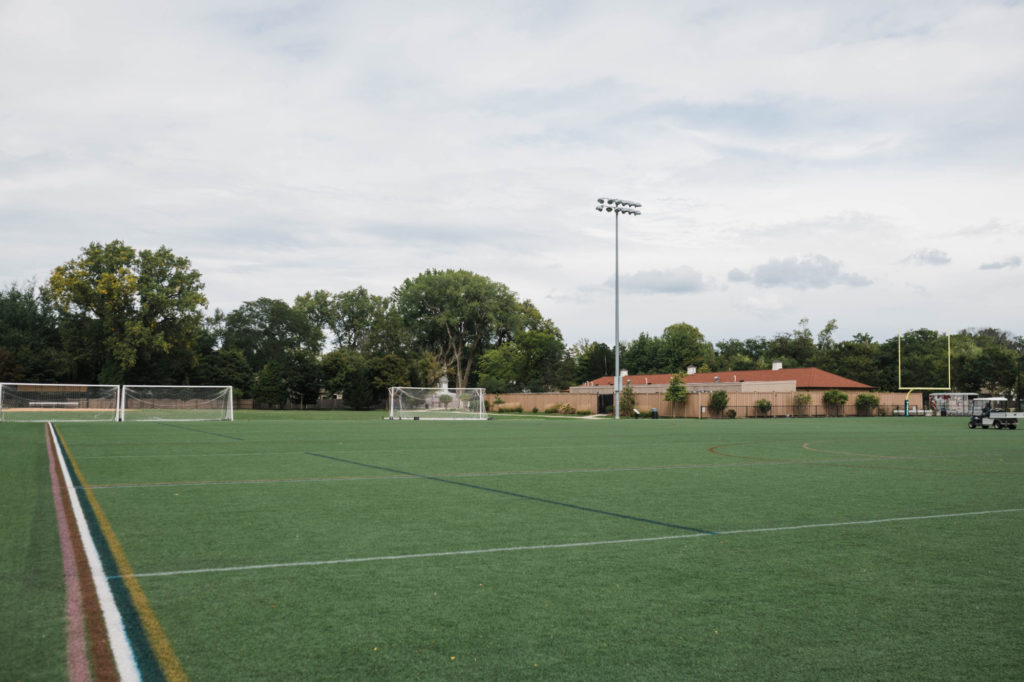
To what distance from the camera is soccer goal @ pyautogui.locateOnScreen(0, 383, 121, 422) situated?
128 ft

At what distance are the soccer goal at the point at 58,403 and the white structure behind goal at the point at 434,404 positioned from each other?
16.3 m

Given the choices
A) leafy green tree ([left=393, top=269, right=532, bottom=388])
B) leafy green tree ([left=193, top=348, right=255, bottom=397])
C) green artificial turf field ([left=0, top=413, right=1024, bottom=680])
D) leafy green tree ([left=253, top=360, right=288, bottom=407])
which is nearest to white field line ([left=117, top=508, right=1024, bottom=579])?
green artificial turf field ([left=0, top=413, right=1024, bottom=680])

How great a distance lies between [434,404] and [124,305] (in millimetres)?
30433

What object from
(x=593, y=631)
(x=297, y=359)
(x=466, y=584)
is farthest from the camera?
(x=297, y=359)

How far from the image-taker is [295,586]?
5809 millimetres

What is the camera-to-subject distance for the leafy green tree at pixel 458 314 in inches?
3947

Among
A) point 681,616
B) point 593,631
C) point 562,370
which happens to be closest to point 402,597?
point 593,631

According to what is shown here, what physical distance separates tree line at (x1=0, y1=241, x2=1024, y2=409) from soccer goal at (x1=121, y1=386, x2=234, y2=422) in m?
19.1

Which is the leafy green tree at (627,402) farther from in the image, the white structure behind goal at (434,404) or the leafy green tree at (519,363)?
the leafy green tree at (519,363)

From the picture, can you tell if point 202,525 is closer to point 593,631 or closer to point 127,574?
point 127,574

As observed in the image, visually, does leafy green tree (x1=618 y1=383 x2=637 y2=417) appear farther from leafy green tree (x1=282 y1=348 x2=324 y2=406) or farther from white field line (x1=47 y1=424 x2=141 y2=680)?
white field line (x1=47 y1=424 x2=141 y2=680)

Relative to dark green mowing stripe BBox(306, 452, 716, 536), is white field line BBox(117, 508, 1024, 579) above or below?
above

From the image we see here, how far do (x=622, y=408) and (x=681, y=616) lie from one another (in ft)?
186

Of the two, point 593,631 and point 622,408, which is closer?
point 593,631
